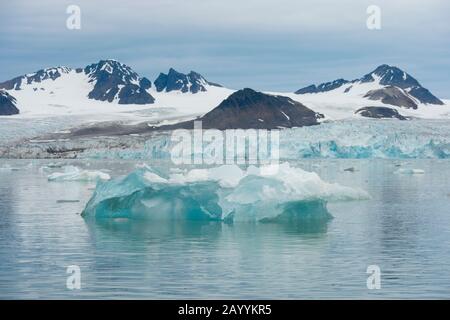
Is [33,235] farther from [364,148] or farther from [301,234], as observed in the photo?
[364,148]

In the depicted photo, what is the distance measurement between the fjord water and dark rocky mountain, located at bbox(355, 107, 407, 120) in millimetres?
135357

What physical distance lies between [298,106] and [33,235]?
6588 inches

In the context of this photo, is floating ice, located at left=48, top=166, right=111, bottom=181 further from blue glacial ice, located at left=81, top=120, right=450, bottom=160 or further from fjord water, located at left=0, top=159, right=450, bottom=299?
blue glacial ice, located at left=81, top=120, right=450, bottom=160

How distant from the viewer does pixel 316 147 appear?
80.1 metres

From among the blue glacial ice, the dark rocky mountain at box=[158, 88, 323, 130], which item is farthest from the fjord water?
the dark rocky mountain at box=[158, 88, 323, 130]

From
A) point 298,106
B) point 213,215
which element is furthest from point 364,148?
point 298,106

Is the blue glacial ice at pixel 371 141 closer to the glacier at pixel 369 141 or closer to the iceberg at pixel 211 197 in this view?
the glacier at pixel 369 141

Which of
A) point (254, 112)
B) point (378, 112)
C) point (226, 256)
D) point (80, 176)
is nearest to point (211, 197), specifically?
point (226, 256)

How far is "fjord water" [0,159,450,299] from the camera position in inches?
526

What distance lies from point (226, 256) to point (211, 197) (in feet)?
A: 17.7

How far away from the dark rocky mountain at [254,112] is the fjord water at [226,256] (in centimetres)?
16021

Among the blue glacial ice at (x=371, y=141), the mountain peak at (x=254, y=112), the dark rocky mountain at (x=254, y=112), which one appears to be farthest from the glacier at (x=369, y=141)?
the mountain peak at (x=254, y=112)

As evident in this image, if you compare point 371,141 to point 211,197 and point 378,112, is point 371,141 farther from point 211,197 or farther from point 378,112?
point 378,112

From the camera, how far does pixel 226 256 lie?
55.0 ft
